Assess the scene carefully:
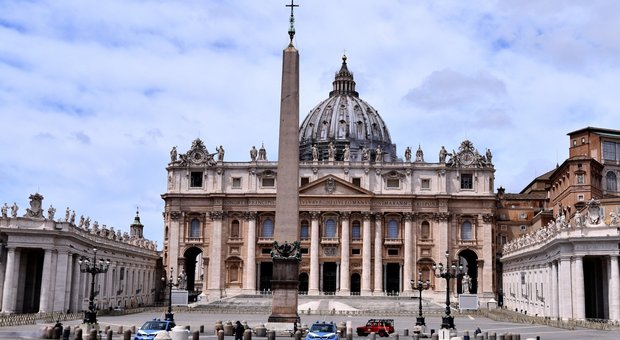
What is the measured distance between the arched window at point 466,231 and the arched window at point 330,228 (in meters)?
15.9

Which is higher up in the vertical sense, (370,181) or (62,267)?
(370,181)

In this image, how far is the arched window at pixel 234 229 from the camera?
102 meters

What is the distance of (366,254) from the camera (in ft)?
325

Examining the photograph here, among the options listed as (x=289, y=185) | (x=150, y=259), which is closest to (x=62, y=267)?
(x=289, y=185)

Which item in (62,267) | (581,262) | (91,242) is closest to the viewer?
(581,262)

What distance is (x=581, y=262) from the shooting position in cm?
5666

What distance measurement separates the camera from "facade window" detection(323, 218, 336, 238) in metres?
100

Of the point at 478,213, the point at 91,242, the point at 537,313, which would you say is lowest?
the point at 537,313

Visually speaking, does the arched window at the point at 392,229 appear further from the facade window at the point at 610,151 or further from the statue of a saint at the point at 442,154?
the facade window at the point at 610,151

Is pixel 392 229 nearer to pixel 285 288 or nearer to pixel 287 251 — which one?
pixel 285 288

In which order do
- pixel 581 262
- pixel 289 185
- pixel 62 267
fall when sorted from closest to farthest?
pixel 289 185 < pixel 581 262 < pixel 62 267

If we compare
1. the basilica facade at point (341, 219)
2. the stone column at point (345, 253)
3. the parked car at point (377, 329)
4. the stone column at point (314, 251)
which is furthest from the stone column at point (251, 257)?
the parked car at point (377, 329)

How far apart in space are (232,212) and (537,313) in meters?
43.6

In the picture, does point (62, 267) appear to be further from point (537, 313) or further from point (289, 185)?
point (537, 313)
